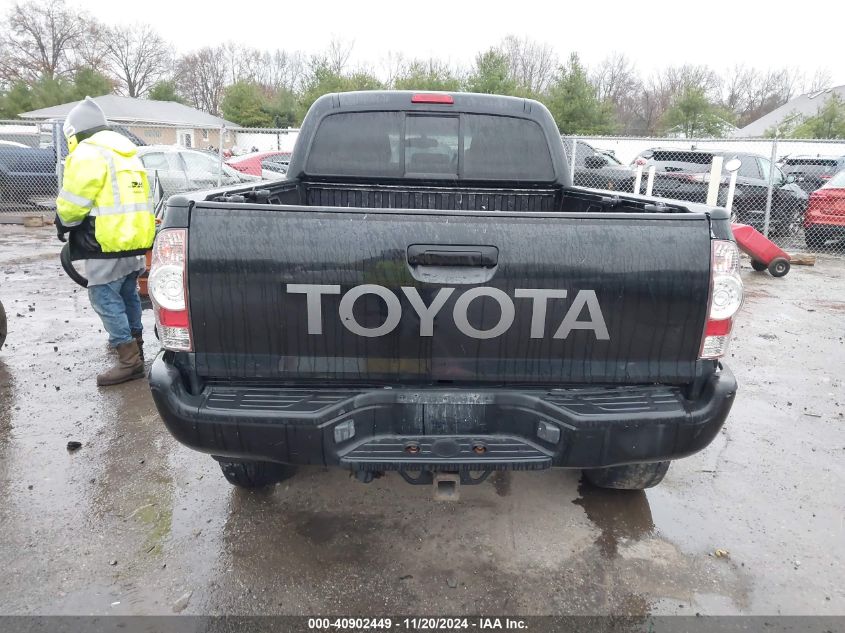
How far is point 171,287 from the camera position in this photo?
2135mm

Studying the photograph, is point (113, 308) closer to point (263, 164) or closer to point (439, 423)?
point (439, 423)

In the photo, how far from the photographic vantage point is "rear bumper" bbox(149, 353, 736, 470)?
7.11ft

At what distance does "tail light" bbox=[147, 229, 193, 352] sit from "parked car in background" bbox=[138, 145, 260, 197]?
9.40 m

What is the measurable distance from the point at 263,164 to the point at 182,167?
16.0 feet

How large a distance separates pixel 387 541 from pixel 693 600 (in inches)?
54.0

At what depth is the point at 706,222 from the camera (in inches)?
85.2

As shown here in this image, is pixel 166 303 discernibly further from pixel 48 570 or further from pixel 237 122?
pixel 237 122

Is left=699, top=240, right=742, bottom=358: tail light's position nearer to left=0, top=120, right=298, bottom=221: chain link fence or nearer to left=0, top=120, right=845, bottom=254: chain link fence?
left=0, top=120, right=845, bottom=254: chain link fence

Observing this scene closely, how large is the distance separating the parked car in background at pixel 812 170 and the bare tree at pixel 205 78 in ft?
231

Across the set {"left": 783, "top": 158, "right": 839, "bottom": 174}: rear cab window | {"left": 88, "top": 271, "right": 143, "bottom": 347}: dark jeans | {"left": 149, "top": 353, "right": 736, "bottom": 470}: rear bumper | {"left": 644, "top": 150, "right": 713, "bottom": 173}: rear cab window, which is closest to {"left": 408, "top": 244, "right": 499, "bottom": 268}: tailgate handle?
{"left": 149, "top": 353, "right": 736, "bottom": 470}: rear bumper

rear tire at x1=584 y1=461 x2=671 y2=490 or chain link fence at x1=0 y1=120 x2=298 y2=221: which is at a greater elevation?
chain link fence at x1=0 y1=120 x2=298 y2=221

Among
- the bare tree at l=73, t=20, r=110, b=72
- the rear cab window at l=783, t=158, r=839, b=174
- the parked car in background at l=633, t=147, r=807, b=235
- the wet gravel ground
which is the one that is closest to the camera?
the wet gravel ground

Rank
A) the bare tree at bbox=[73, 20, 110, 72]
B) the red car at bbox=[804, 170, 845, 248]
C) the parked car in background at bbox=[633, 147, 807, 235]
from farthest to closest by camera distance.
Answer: the bare tree at bbox=[73, 20, 110, 72] → the parked car in background at bbox=[633, 147, 807, 235] → the red car at bbox=[804, 170, 845, 248]

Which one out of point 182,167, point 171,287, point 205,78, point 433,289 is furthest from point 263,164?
point 205,78
